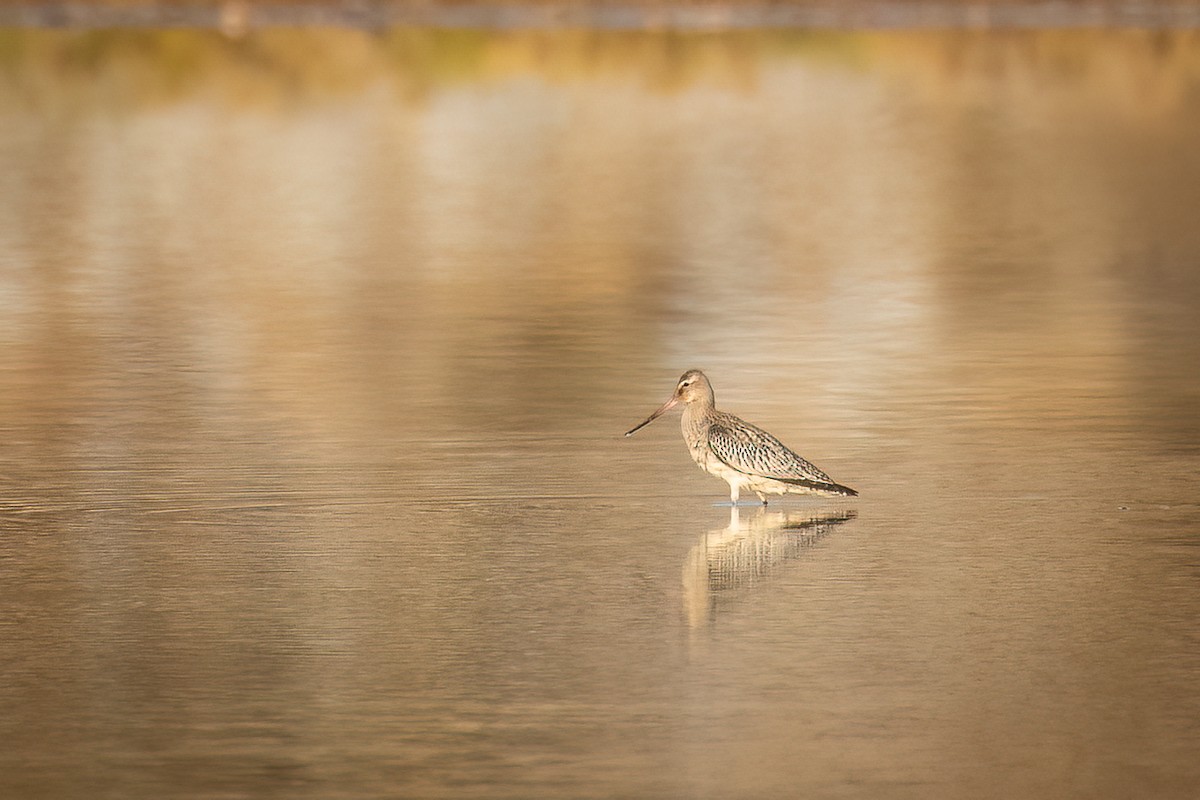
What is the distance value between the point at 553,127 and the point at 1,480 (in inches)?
1067

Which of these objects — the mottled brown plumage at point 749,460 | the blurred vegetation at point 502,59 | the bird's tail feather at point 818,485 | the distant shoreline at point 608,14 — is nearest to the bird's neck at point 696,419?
the mottled brown plumage at point 749,460

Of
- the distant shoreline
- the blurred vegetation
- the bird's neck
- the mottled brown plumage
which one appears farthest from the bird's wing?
the distant shoreline

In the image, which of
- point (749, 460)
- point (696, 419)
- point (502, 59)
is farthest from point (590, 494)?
point (502, 59)

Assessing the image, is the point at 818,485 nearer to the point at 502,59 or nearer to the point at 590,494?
the point at 590,494

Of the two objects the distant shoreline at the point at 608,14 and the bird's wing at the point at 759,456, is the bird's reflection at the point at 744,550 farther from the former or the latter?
the distant shoreline at the point at 608,14

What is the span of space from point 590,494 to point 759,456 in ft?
2.39

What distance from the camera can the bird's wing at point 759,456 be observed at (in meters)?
10.4

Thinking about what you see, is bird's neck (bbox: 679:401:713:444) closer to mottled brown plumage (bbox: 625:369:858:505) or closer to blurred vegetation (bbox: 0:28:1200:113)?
mottled brown plumage (bbox: 625:369:858:505)

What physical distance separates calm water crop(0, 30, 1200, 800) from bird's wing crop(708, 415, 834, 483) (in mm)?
214

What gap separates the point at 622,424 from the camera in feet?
41.3

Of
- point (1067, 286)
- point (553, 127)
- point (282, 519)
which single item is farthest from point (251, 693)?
point (553, 127)

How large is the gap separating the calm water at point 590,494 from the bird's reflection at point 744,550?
0.03 meters

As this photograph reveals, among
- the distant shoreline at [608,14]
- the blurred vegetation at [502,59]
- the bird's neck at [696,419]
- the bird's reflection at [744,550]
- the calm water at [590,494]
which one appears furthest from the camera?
the distant shoreline at [608,14]

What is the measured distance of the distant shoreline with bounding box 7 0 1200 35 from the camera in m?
62.4
